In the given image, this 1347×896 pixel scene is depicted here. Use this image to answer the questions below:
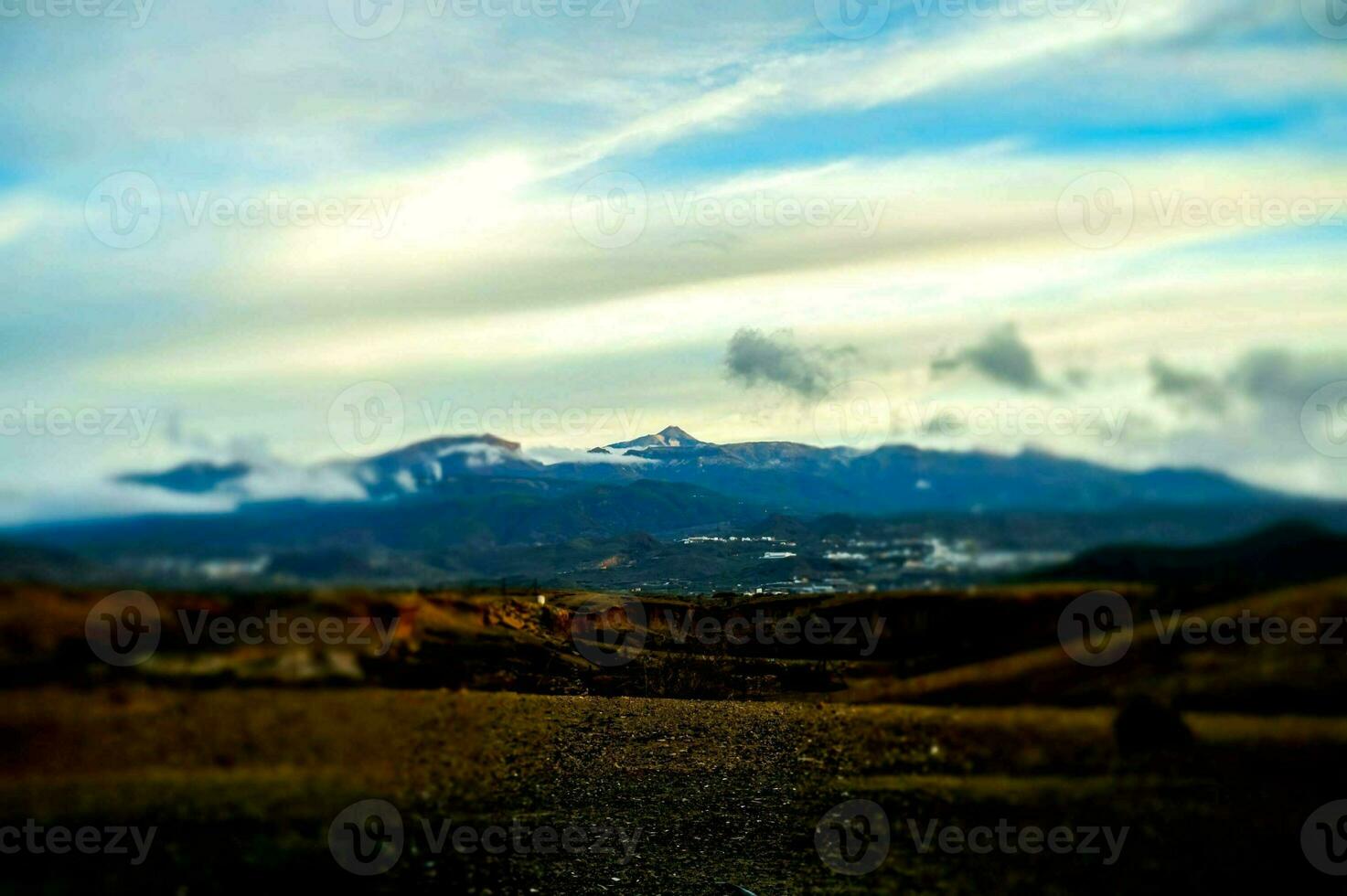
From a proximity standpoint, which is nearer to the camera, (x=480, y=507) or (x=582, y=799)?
(x=582, y=799)

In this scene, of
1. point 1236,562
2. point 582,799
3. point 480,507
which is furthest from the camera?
point 480,507

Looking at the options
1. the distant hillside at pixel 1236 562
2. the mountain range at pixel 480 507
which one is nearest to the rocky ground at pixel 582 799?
the distant hillside at pixel 1236 562

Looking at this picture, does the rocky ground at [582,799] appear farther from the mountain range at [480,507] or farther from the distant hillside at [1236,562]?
the mountain range at [480,507]

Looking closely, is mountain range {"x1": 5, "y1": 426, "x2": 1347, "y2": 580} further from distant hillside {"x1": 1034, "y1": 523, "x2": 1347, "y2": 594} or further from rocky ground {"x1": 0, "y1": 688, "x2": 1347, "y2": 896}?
rocky ground {"x1": 0, "y1": 688, "x2": 1347, "y2": 896}

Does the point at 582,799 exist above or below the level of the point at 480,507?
below

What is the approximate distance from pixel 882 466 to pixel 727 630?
14.8 m

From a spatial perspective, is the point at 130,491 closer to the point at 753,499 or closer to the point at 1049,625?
the point at 1049,625

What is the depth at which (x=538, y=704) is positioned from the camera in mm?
36062

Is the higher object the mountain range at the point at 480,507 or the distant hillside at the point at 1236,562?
the mountain range at the point at 480,507

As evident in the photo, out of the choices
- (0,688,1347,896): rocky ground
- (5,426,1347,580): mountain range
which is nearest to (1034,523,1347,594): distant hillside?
(5,426,1347,580): mountain range

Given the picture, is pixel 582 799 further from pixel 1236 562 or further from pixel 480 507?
pixel 480 507

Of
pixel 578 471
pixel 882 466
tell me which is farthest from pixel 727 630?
pixel 578 471

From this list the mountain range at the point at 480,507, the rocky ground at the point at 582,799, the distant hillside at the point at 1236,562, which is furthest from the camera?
the mountain range at the point at 480,507

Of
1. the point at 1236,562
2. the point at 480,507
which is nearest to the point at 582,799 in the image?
the point at 1236,562
